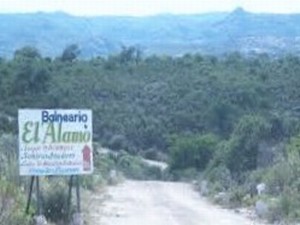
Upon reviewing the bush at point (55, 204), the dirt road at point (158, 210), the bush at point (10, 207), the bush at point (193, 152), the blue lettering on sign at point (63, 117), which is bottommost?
the bush at point (193, 152)

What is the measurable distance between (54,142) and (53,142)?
0.02 m

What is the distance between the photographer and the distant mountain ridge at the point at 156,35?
133 meters

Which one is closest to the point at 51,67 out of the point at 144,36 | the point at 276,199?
the point at 276,199

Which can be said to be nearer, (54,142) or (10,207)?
(10,207)

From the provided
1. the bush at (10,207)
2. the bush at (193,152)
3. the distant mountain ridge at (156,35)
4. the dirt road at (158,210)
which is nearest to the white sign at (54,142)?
the bush at (10,207)

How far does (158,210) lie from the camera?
74.4 feet

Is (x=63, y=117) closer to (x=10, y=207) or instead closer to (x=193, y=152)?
(x=10, y=207)

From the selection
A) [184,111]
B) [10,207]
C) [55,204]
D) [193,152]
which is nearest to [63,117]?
[55,204]

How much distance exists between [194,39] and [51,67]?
10182 centimetres

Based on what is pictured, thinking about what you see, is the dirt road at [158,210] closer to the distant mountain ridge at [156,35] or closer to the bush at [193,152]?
the bush at [193,152]

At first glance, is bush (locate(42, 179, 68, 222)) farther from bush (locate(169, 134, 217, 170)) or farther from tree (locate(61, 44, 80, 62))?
tree (locate(61, 44, 80, 62))

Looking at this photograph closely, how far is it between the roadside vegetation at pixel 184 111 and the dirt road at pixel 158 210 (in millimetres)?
987

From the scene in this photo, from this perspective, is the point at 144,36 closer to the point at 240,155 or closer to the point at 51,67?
the point at 51,67

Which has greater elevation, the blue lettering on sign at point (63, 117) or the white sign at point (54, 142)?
the blue lettering on sign at point (63, 117)
